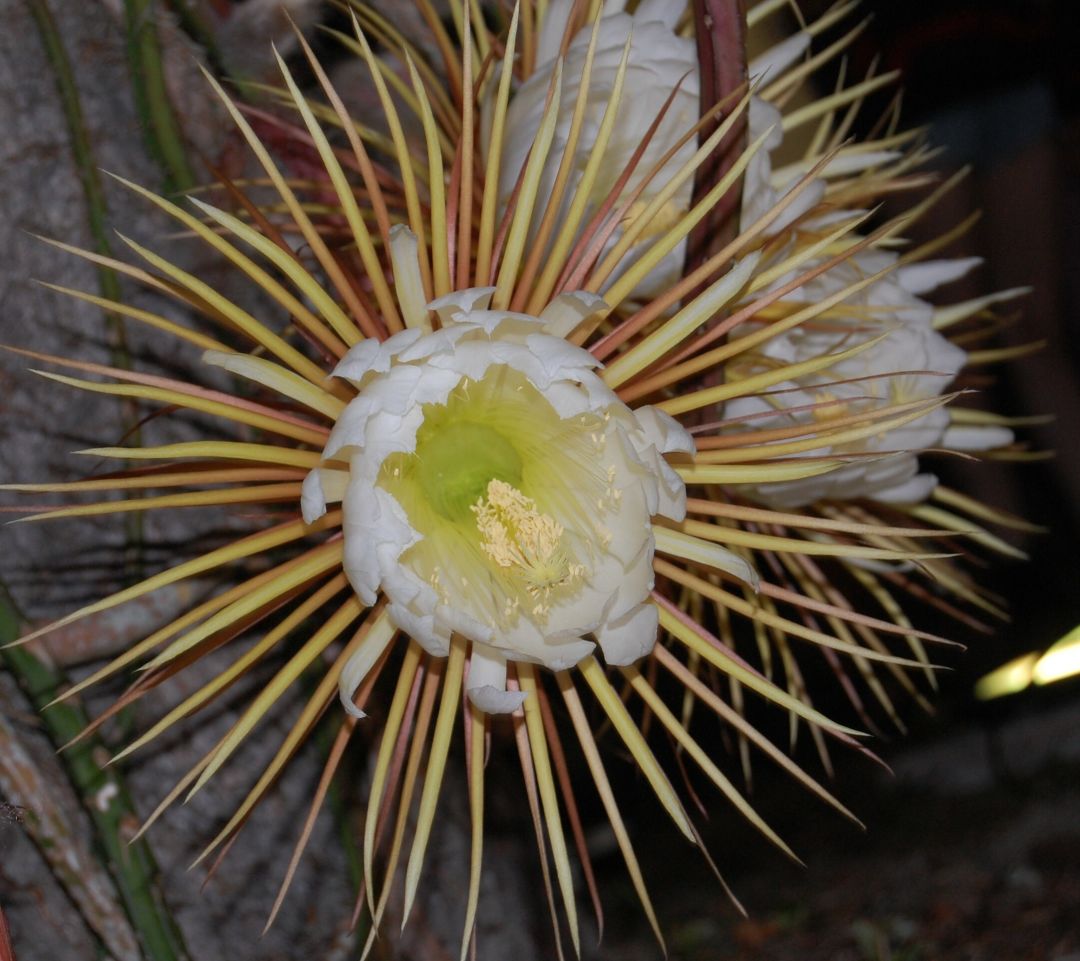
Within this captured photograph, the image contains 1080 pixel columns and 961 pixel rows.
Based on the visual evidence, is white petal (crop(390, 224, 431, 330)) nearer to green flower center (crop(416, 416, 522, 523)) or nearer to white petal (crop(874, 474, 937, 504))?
green flower center (crop(416, 416, 522, 523))

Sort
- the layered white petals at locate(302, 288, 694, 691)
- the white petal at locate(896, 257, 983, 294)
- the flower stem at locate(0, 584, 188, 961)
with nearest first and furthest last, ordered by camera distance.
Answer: the layered white petals at locate(302, 288, 694, 691) < the flower stem at locate(0, 584, 188, 961) < the white petal at locate(896, 257, 983, 294)

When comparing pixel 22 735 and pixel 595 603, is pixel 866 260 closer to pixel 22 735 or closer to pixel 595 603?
pixel 595 603

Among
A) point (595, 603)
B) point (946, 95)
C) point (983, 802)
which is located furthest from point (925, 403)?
point (946, 95)

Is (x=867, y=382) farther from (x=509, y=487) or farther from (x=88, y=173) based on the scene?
(x=88, y=173)

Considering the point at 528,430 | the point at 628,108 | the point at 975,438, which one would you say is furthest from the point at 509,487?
the point at 975,438

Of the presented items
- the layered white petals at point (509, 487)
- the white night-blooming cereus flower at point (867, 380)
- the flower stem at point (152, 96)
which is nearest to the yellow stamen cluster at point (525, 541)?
the layered white petals at point (509, 487)

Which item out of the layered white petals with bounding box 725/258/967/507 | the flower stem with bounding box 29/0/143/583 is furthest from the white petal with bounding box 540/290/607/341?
the flower stem with bounding box 29/0/143/583

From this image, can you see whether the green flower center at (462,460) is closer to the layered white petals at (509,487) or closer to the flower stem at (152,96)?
the layered white petals at (509,487)
